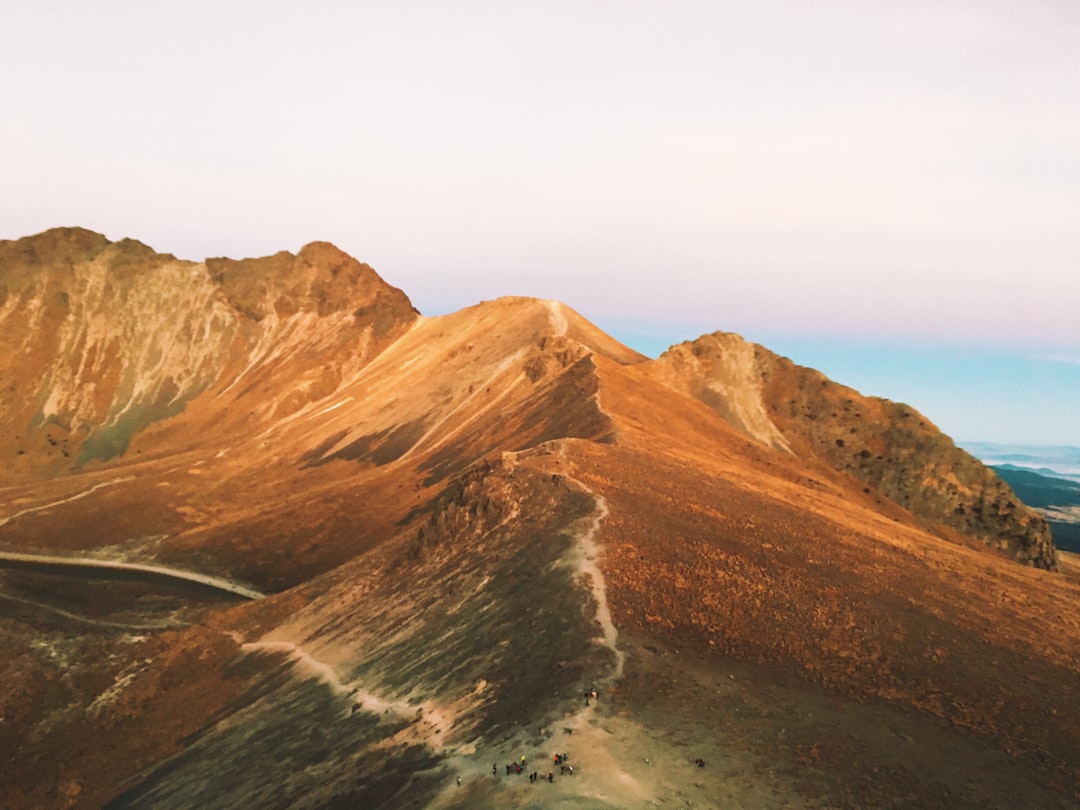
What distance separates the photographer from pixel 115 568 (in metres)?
74.8

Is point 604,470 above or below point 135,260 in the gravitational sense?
below

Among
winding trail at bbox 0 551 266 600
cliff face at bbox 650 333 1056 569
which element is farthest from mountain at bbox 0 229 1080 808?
winding trail at bbox 0 551 266 600

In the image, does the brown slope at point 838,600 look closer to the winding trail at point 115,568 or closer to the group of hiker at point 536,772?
the group of hiker at point 536,772

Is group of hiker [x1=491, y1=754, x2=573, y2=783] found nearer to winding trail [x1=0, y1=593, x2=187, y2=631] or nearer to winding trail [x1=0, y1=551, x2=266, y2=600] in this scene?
winding trail [x1=0, y1=593, x2=187, y2=631]

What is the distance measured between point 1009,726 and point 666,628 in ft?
36.3

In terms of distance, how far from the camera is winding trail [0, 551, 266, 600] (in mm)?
69250

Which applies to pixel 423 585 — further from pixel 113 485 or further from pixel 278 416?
pixel 278 416

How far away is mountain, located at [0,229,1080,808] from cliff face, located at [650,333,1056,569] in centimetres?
36

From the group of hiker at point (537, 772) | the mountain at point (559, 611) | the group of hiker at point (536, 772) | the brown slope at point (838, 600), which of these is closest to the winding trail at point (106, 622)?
the mountain at point (559, 611)

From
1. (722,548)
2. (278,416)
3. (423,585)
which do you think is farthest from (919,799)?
(278,416)

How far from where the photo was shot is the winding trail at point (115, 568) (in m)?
69.2

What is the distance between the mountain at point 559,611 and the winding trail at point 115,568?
100cm

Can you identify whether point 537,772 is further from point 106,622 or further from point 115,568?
point 115,568

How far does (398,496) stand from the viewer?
252 feet
